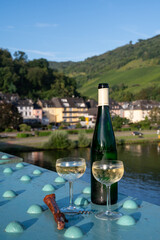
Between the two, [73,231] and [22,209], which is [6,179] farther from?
[73,231]

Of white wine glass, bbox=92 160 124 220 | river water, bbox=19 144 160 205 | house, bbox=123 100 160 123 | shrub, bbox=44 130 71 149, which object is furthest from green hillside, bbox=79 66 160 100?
white wine glass, bbox=92 160 124 220

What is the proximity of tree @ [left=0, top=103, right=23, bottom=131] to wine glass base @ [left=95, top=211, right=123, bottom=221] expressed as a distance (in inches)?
2267

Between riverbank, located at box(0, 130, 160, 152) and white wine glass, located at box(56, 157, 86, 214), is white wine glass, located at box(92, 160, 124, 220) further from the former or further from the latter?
riverbank, located at box(0, 130, 160, 152)

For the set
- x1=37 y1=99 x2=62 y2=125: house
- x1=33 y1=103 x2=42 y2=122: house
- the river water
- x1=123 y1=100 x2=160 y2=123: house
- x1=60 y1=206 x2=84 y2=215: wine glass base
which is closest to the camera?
x1=60 y1=206 x2=84 y2=215: wine glass base

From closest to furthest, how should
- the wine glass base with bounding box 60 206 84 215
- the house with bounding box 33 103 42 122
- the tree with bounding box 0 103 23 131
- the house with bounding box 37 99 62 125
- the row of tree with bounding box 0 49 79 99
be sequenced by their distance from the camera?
the wine glass base with bounding box 60 206 84 215 → the tree with bounding box 0 103 23 131 → the house with bounding box 33 103 42 122 → the house with bounding box 37 99 62 125 → the row of tree with bounding box 0 49 79 99

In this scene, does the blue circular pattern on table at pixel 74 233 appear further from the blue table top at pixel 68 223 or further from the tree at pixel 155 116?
the tree at pixel 155 116

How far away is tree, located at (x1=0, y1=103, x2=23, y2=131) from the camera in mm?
58566

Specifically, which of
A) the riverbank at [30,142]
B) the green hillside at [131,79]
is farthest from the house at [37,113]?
the green hillside at [131,79]

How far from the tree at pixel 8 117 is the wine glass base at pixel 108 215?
189ft

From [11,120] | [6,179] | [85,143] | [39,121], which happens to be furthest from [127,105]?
[6,179]

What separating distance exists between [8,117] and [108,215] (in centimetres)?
5862

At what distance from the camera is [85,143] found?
1811 inches

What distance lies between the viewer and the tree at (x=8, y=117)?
192 feet

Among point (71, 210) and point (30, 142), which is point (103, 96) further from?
point (30, 142)
